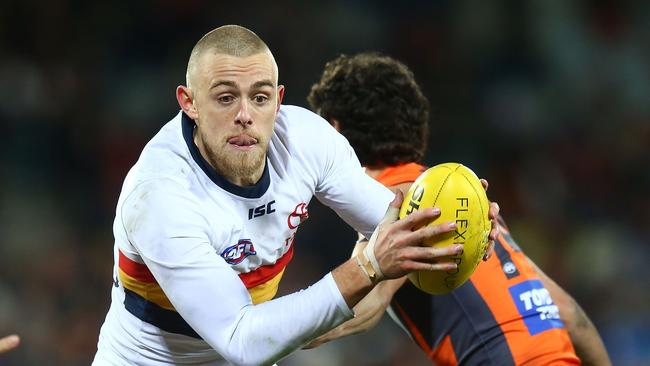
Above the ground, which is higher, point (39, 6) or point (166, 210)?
point (39, 6)

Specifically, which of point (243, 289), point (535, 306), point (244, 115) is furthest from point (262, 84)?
point (535, 306)

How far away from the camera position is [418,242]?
115 inches

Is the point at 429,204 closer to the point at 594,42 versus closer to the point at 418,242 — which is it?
the point at 418,242

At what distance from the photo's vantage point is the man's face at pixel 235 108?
10.8ft

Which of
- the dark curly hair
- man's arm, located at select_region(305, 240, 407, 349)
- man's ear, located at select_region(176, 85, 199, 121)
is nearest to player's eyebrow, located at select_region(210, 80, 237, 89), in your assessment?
man's ear, located at select_region(176, 85, 199, 121)

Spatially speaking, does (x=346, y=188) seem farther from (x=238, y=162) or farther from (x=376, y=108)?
(x=376, y=108)

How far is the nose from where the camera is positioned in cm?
328

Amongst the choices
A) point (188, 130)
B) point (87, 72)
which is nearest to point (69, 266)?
point (87, 72)

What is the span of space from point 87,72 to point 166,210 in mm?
6057

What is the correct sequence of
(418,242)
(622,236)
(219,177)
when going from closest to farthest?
(418,242) < (219,177) < (622,236)

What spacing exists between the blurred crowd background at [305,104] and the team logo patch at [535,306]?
3350 millimetres

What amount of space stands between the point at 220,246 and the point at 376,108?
5.19 ft

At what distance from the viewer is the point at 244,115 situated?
3.28 m

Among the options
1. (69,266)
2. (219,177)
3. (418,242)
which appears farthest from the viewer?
(69,266)
